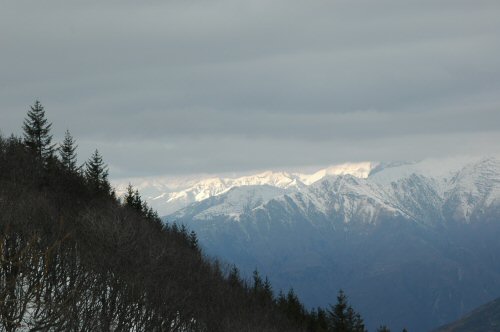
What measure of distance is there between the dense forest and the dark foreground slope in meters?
0.11

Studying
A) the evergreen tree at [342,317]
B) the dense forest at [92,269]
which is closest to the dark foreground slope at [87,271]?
the dense forest at [92,269]

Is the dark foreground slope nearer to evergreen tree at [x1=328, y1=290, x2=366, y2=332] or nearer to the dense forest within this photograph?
the dense forest

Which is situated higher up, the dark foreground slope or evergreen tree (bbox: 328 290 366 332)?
the dark foreground slope

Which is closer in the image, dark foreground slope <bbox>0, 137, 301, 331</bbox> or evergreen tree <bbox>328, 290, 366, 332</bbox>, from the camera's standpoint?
dark foreground slope <bbox>0, 137, 301, 331</bbox>

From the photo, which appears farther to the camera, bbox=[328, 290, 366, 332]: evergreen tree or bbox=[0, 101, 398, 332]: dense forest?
bbox=[328, 290, 366, 332]: evergreen tree

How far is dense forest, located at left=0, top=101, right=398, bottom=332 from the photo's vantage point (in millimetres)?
22688

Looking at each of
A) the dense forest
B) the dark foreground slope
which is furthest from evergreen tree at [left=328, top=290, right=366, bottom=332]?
the dark foreground slope

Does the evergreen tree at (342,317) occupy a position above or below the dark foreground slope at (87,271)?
below

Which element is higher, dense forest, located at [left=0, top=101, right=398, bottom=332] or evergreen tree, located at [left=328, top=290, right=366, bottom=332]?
dense forest, located at [left=0, top=101, right=398, bottom=332]

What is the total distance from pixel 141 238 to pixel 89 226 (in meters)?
8.06

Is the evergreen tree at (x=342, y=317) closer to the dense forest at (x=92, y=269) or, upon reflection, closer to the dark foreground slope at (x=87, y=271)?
the dense forest at (x=92, y=269)

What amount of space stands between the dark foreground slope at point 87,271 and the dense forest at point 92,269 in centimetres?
11

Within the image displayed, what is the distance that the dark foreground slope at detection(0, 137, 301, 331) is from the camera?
21.9 metres

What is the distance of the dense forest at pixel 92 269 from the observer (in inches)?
893
